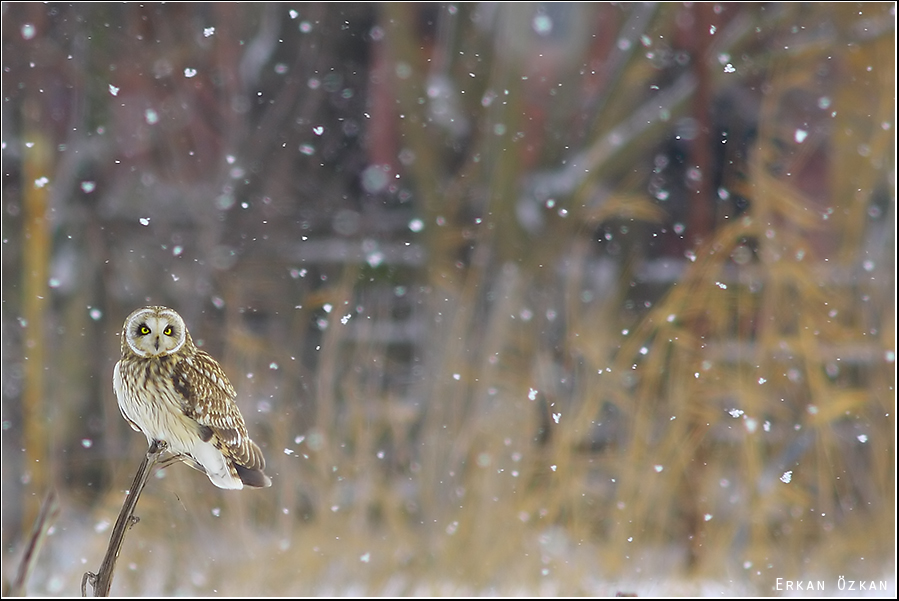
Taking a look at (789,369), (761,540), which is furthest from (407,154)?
(761,540)

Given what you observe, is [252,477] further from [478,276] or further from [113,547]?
[478,276]

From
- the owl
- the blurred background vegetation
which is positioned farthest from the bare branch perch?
the blurred background vegetation

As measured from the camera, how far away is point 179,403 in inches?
18.7

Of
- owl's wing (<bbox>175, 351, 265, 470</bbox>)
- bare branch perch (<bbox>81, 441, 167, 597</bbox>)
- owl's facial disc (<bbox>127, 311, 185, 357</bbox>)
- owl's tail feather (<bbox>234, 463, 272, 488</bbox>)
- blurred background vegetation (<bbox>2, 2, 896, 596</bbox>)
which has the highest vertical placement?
blurred background vegetation (<bbox>2, 2, 896, 596</bbox>)

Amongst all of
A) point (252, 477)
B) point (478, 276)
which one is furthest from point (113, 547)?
point (478, 276)

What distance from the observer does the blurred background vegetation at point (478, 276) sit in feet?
4.45

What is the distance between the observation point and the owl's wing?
0.46 metres

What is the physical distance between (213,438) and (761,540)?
50.9 inches

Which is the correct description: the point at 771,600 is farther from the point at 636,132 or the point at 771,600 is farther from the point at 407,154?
the point at 407,154

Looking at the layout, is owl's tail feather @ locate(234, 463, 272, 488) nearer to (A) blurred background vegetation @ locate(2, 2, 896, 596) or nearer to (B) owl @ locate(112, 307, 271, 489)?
(B) owl @ locate(112, 307, 271, 489)

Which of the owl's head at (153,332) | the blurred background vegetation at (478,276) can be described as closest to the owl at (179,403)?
the owl's head at (153,332)

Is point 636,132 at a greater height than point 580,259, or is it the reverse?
point 636,132

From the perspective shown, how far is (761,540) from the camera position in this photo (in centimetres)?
142

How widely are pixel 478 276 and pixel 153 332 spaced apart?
1.02 meters
